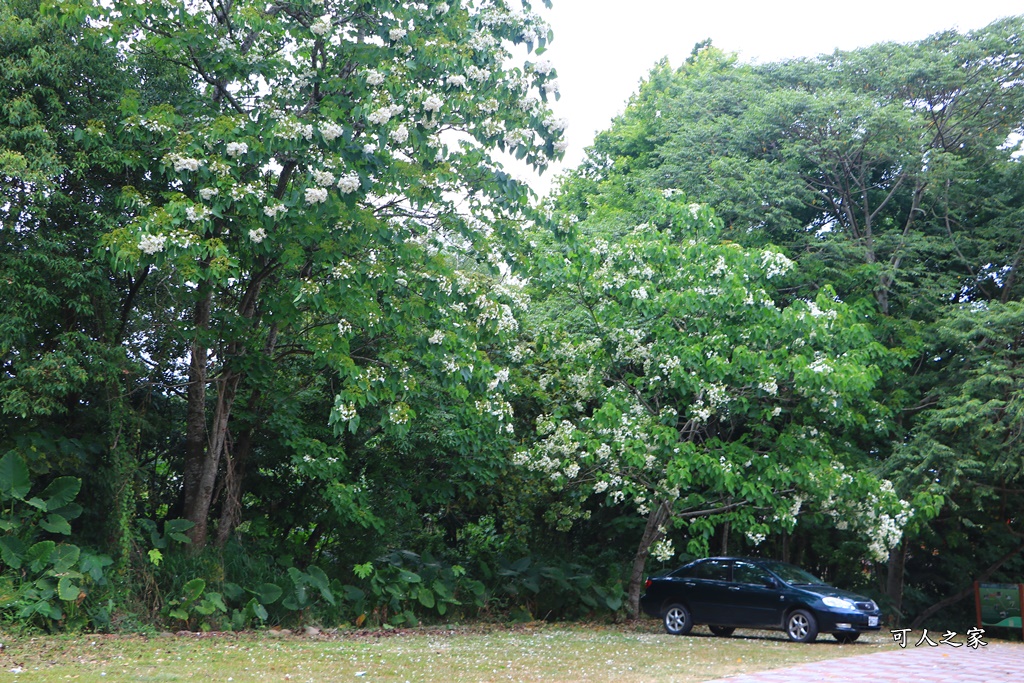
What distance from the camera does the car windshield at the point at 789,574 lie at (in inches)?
613

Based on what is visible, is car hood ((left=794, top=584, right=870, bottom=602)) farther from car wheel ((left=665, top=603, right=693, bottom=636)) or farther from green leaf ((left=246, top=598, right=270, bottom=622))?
green leaf ((left=246, top=598, right=270, bottom=622))

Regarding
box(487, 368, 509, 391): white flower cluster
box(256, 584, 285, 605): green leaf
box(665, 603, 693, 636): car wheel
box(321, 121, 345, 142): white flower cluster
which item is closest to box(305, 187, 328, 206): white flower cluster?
box(321, 121, 345, 142): white flower cluster

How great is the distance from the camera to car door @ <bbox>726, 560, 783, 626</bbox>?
15.4 meters

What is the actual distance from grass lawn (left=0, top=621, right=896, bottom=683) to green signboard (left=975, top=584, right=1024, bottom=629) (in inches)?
143

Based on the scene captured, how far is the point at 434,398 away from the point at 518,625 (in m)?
4.40

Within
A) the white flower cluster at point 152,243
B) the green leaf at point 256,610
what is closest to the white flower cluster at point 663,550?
the green leaf at point 256,610

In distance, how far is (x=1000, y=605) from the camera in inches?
679

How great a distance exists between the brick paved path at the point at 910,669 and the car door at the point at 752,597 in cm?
219

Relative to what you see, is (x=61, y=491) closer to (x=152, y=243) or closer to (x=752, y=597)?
(x=152, y=243)

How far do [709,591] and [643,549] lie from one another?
6.74ft

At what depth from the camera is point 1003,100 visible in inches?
732

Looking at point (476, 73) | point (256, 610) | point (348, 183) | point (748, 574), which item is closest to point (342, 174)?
point (348, 183)

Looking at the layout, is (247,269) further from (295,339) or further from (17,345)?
(17,345)

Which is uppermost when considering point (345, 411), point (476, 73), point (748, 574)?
point (476, 73)
